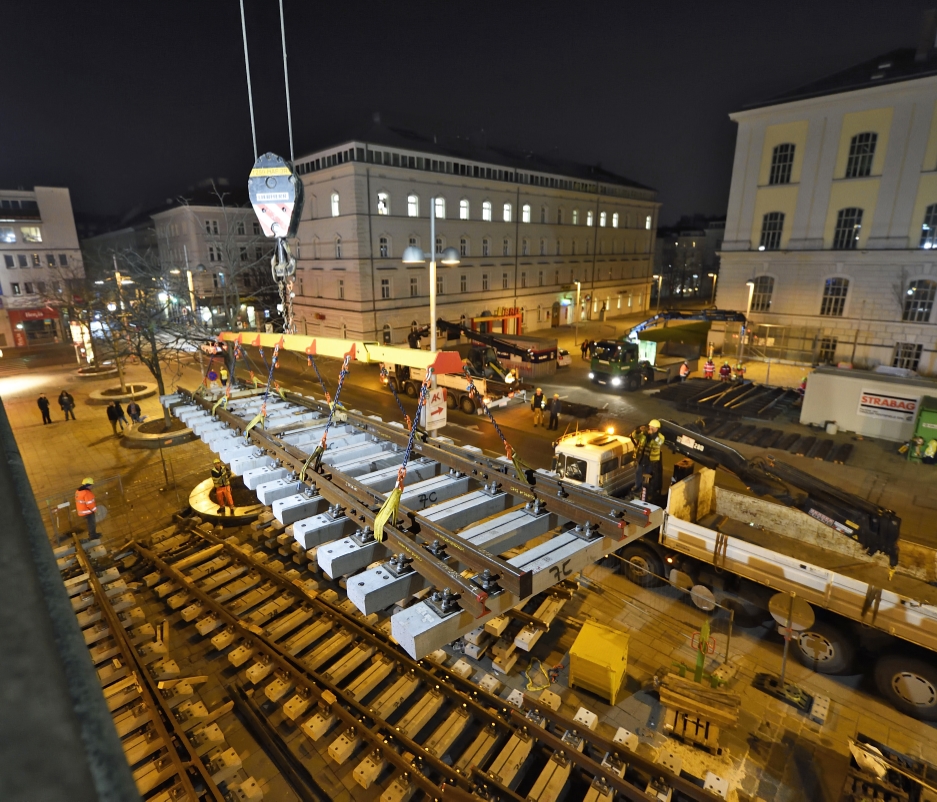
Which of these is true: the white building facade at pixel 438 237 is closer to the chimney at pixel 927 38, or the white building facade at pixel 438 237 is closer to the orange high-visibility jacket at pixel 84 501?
the orange high-visibility jacket at pixel 84 501

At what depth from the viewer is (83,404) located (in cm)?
2672

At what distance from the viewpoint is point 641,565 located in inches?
457

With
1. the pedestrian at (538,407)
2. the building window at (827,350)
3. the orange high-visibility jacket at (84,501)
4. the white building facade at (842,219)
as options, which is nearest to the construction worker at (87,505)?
the orange high-visibility jacket at (84,501)

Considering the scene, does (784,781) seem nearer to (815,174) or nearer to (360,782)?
(360,782)

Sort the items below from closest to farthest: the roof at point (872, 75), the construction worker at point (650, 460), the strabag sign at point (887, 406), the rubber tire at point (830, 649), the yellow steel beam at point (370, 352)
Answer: the yellow steel beam at point (370, 352), the rubber tire at point (830, 649), the construction worker at point (650, 460), the strabag sign at point (887, 406), the roof at point (872, 75)

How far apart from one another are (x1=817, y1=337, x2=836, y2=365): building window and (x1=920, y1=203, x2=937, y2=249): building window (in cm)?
693

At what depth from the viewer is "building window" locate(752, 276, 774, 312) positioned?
36062mm

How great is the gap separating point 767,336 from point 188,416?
119ft

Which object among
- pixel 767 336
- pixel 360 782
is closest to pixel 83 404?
pixel 360 782

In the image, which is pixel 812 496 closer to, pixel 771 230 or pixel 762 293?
pixel 762 293

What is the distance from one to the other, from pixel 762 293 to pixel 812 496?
102ft

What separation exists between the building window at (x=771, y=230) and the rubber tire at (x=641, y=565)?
105ft

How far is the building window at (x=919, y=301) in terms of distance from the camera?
101 ft

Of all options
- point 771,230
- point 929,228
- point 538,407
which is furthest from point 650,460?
point 771,230
